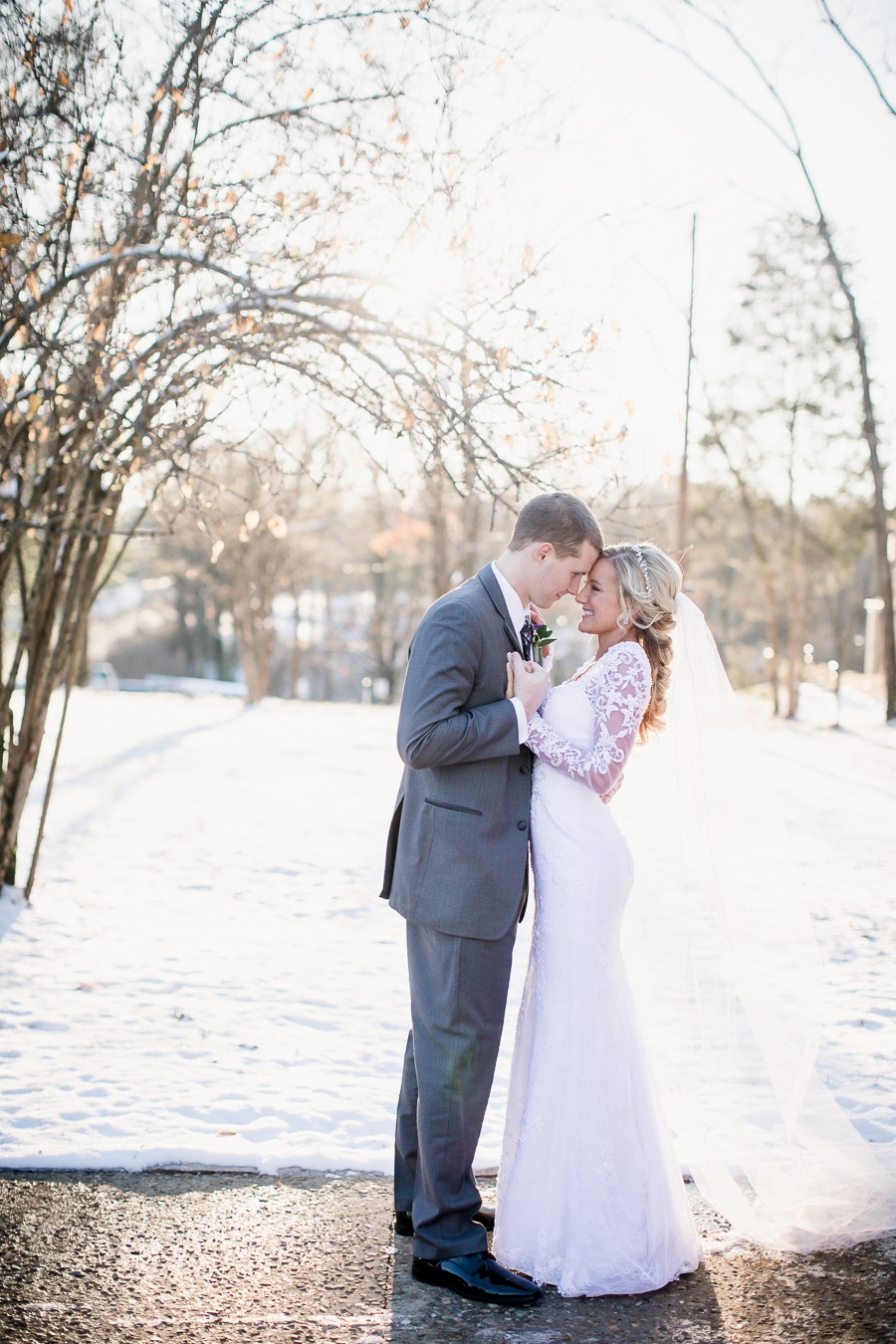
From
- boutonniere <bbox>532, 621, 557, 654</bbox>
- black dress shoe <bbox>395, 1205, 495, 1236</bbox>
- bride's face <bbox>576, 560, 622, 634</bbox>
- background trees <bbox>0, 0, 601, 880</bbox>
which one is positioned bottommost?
black dress shoe <bbox>395, 1205, 495, 1236</bbox>

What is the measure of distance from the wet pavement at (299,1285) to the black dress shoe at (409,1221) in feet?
0.12

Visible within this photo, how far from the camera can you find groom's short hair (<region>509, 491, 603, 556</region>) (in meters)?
2.86

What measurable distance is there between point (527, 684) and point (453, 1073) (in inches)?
42.0

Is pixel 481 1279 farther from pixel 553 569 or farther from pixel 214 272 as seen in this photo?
pixel 214 272

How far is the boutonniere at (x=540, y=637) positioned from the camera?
9.60 feet

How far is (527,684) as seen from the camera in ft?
9.03

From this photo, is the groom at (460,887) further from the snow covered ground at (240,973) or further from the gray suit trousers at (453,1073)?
the snow covered ground at (240,973)

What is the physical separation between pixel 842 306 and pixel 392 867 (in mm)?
21396

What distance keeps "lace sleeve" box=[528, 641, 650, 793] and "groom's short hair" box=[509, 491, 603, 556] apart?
13.9 inches

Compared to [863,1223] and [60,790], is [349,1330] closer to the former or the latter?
[863,1223]

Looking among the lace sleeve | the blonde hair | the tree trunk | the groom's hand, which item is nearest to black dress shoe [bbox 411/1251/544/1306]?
the lace sleeve

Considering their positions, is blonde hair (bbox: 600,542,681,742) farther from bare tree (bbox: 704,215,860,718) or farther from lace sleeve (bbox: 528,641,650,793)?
bare tree (bbox: 704,215,860,718)

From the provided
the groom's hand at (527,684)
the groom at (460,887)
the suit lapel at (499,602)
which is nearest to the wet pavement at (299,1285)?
the groom at (460,887)

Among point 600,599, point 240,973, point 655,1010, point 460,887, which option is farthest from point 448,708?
point 240,973
